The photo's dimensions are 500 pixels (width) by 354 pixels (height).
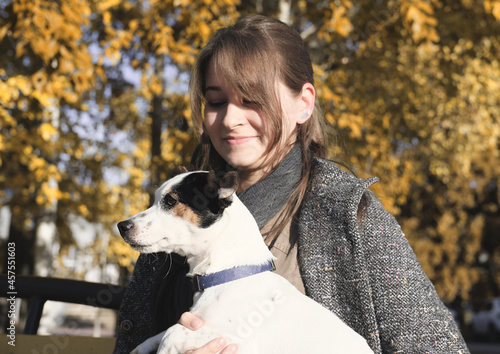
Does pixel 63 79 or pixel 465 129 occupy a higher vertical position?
pixel 63 79

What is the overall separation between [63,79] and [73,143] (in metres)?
3.74

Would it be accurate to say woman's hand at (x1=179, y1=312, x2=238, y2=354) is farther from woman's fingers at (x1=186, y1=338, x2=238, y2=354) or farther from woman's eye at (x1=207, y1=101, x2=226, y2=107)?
woman's eye at (x1=207, y1=101, x2=226, y2=107)

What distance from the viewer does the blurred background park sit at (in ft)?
17.3

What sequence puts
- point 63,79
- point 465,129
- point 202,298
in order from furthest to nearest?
point 465,129 → point 63,79 → point 202,298

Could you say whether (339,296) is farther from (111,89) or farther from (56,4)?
(111,89)

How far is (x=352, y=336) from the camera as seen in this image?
1.86 m

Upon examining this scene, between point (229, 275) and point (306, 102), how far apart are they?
34.5 inches

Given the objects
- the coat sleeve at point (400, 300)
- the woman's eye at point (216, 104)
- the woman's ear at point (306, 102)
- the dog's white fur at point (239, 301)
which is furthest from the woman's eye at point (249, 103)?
the coat sleeve at point (400, 300)

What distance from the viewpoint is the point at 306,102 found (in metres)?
2.42

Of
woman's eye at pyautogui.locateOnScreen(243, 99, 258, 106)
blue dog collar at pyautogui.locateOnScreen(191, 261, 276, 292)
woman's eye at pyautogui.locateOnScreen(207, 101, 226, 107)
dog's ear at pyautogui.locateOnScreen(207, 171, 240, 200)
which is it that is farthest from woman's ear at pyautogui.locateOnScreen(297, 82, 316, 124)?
blue dog collar at pyautogui.locateOnScreen(191, 261, 276, 292)

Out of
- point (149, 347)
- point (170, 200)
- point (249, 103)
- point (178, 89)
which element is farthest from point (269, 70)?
point (178, 89)

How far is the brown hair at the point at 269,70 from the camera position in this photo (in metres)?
2.22

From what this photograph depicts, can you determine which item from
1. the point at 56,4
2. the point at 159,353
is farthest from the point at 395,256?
the point at 56,4

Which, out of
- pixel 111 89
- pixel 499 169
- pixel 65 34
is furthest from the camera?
pixel 499 169
